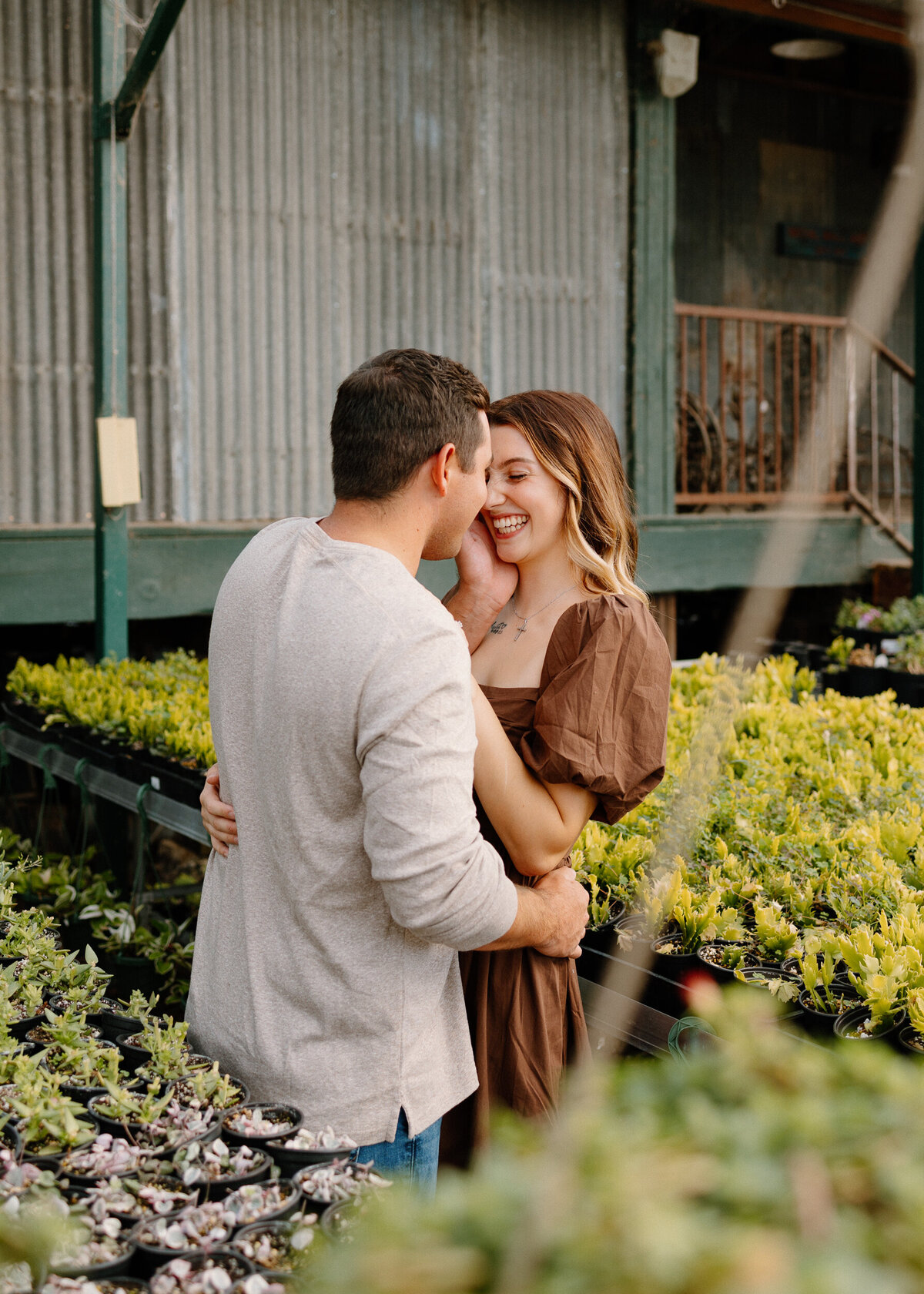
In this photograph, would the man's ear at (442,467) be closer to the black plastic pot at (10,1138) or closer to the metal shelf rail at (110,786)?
the black plastic pot at (10,1138)

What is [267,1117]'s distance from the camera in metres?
1.64

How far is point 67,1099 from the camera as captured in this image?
1.54 m

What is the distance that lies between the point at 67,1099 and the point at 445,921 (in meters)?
0.54

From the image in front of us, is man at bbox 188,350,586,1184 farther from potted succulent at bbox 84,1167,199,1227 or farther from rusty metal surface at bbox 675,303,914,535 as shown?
rusty metal surface at bbox 675,303,914,535

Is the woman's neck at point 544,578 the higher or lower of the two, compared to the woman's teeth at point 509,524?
lower

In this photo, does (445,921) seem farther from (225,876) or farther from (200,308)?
(200,308)

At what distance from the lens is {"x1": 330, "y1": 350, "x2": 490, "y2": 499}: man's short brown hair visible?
1.73m

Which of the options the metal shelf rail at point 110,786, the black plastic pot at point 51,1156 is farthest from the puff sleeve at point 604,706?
the metal shelf rail at point 110,786

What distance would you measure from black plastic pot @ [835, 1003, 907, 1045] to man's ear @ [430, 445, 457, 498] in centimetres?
111

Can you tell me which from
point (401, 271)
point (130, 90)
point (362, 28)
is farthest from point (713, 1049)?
point (362, 28)

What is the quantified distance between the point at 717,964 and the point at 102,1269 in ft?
4.73

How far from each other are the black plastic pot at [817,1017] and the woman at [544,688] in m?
0.41

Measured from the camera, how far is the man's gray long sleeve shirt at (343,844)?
5.17 ft

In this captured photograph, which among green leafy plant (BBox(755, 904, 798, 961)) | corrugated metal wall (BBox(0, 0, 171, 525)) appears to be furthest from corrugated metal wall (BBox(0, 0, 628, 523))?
green leafy plant (BBox(755, 904, 798, 961))
